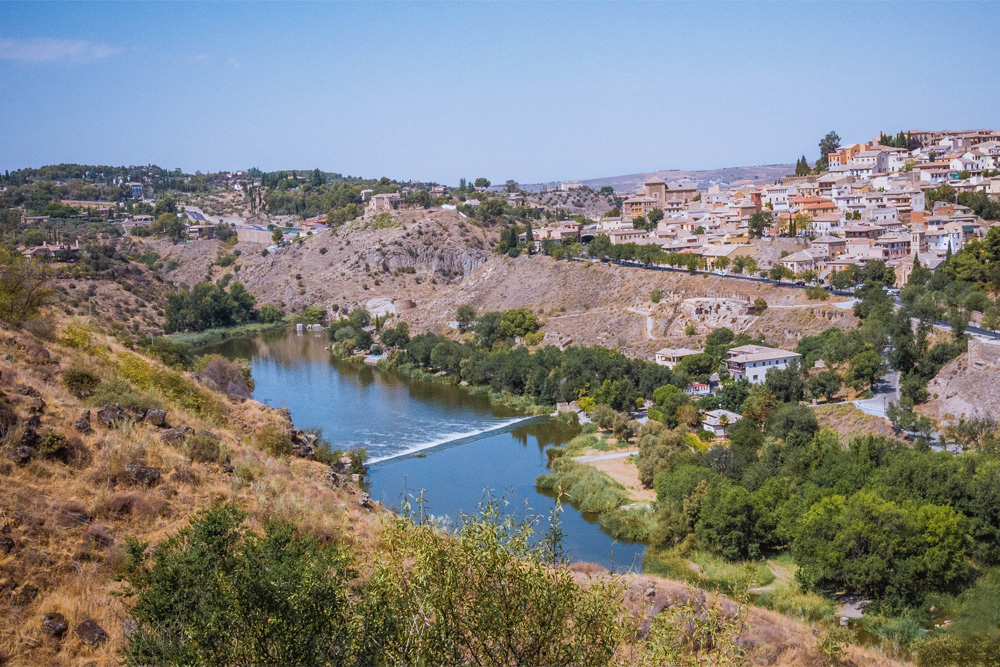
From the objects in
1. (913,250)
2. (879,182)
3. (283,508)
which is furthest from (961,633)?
(879,182)

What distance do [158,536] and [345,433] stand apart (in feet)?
51.7

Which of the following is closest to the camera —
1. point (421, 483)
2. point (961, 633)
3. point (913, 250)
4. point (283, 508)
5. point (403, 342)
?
point (283, 508)

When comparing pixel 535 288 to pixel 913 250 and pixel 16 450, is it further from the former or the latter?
pixel 16 450

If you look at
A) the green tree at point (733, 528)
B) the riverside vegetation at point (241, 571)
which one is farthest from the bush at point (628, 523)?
the riverside vegetation at point (241, 571)

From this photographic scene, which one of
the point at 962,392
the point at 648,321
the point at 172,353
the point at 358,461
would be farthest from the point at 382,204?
the point at 962,392

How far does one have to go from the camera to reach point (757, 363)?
883 inches

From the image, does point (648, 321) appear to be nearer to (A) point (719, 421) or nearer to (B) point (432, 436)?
(A) point (719, 421)

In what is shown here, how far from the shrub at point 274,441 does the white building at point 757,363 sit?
46.4ft

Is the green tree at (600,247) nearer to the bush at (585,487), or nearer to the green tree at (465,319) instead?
the green tree at (465,319)

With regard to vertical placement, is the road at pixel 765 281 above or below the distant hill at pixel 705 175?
below

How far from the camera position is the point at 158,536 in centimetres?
638

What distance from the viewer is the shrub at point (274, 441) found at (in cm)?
1062

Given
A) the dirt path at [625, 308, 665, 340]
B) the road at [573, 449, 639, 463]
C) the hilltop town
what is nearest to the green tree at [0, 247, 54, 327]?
the hilltop town

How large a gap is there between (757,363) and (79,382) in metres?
17.8
